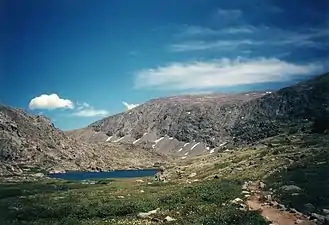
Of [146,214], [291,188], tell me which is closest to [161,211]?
[146,214]

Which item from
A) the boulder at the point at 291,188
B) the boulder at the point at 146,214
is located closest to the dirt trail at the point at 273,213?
the boulder at the point at 291,188

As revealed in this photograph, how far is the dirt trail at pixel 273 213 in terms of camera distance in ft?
82.3

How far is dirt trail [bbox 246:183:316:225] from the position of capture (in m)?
25.1

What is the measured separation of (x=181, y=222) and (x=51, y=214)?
1061cm

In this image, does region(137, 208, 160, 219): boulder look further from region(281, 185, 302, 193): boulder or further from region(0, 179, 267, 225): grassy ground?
region(281, 185, 302, 193): boulder

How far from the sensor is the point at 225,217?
25672 mm

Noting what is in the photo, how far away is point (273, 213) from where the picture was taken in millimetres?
27875

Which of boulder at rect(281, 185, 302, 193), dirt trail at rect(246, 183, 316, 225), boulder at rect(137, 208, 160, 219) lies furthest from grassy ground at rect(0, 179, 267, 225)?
boulder at rect(281, 185, 302, 193)

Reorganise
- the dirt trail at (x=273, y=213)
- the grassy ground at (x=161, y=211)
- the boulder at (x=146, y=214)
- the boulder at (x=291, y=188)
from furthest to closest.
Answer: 1. the boulder at (x=291, y=188)
2. the boulder at (x=146, y=214)
3. the grassy ground at (x=161, y=211)
4. the dirt trail at (x=273, y=213)

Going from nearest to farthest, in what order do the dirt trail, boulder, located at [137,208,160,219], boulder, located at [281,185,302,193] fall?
the dirt trail → boulder, located at [137,208,160,219] → boulder, located at [281,185,302,193]

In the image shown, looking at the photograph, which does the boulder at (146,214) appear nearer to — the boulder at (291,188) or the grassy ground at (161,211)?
the grassy ground at (161,211)

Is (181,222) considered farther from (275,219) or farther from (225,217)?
(275,219)

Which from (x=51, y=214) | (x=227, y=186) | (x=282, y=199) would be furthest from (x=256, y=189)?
(x=51, y=214)

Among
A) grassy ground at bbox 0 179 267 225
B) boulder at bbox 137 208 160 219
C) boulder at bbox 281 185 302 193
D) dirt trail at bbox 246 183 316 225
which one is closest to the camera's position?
dirt trail at bbox 246 183 316 225
